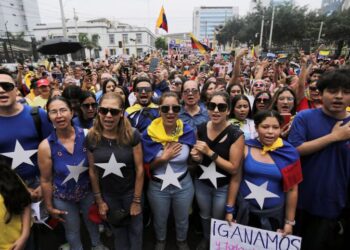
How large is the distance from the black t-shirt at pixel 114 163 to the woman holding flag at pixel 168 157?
0.18 m

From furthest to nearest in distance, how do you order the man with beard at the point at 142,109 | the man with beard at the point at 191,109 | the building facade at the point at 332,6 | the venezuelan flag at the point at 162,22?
the building facade at the point at 332,6, the venezuelan flag at the point at 162,22, the man with beard at the point at 191,109, the man with beard at the point at 142,109

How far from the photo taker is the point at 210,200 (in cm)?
248

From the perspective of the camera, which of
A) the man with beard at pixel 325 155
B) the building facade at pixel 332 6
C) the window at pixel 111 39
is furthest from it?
the building facade at pixel 332 6

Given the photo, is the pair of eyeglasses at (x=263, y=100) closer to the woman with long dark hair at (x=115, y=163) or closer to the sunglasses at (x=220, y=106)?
the sunglasses at (x=220, y=106)

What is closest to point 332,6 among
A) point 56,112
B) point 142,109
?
point 142,109

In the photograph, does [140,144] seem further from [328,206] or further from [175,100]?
[328,206]

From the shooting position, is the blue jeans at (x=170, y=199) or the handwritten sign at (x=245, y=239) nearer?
the handwritten sign at (x=245, y=239)

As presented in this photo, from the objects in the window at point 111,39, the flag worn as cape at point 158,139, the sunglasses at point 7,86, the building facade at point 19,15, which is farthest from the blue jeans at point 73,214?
the building facade at point 19,15

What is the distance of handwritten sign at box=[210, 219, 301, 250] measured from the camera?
6.75ft

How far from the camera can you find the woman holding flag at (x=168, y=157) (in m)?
2.29

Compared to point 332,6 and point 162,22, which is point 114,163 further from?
point 332,6

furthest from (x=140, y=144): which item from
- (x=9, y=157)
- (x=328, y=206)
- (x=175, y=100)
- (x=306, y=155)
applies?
(x=328, y=206)

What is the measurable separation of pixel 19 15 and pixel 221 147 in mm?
104847

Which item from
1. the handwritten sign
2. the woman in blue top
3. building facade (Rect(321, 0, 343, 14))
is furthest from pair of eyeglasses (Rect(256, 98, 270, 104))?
building facade (Rect(321, 0, 343, 14))
